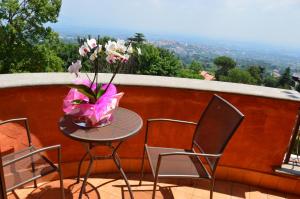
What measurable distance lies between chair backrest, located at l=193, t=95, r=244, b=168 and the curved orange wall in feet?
1.17

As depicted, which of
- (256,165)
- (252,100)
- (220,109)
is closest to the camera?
(220,109)

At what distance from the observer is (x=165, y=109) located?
2.91 m

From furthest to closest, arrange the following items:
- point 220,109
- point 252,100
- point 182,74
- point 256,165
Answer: point 182,74 → point 256,165 → point 252,100 → point 220,109

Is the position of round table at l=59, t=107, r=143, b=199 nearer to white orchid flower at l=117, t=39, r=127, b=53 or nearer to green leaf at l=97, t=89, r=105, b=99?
green leaf at l=97, t=89, r=105, b=99

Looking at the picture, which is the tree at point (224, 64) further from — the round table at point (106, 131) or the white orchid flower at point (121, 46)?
the white orchid flower at point (121, 46)

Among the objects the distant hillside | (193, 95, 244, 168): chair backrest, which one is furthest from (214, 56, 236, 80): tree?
(193, 95, 244, 168): chair backrest

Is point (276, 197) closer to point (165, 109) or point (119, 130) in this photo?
point (165, 109)

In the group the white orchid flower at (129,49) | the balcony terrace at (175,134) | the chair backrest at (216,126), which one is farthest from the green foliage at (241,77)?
the white orchid flower at (129,49)

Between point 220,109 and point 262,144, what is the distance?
2.79ft

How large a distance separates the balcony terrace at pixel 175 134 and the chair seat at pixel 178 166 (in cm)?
52

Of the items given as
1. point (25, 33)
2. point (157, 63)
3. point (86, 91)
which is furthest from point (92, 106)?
point (157, 63)

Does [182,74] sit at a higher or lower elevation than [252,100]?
lower

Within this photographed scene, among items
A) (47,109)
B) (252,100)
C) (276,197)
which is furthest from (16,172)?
(276,197)

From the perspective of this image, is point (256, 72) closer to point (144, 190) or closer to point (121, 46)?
point (144, 190)
